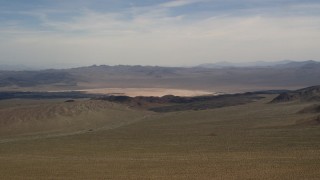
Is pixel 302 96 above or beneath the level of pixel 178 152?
above

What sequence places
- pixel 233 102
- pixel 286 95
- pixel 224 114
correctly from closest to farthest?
pixel 224 114, pixel 286 95, pixel 233 102

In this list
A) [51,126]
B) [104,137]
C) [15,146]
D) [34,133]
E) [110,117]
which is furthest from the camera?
[110,117]

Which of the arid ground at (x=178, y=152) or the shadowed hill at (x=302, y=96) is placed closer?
the arid ground at (x=178, y=152)

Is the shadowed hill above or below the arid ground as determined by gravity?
above

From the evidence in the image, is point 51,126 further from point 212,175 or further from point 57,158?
point 212,175

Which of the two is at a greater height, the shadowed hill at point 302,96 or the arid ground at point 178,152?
the shadowed hill at point 302,96

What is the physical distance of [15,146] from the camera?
3591 cm

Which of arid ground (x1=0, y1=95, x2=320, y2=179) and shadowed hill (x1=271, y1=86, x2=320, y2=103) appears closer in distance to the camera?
arid ground (x1=0, y1=95, x2=320, y2=179)

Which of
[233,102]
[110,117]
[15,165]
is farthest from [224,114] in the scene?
[15,165]

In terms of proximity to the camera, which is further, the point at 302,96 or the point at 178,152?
the point at 302,96

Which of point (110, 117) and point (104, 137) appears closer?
point (104, 137)

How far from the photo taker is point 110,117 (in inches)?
2542

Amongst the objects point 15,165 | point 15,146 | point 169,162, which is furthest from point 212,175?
point 15,146

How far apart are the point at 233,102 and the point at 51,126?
131ft
